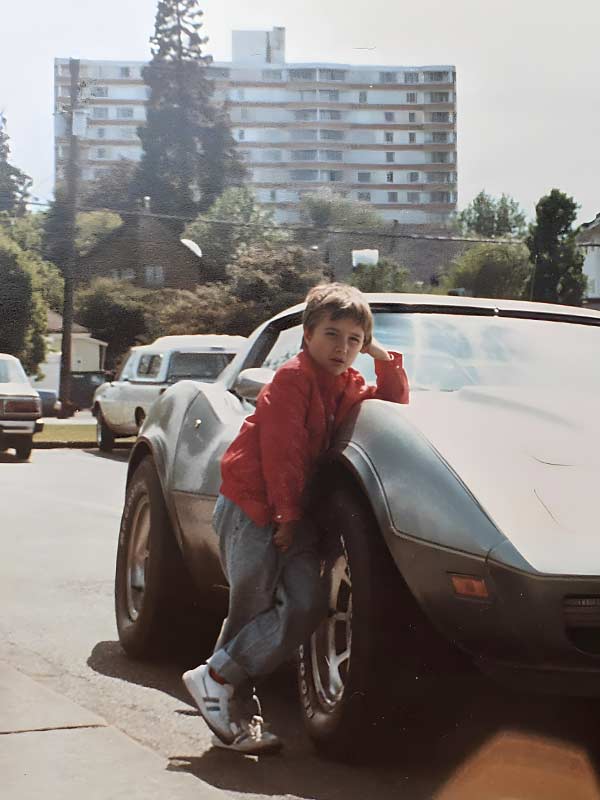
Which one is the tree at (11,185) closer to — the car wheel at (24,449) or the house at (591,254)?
the car wheel at (24,449)

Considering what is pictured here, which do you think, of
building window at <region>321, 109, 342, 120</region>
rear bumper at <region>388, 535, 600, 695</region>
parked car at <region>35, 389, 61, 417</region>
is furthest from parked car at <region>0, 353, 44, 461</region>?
parked car at <region>35, 389, 61, 417</region>

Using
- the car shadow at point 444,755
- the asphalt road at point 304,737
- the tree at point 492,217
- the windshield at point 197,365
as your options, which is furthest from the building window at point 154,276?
the car shadow at point 444,755

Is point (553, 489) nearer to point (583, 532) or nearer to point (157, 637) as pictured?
point (583, 532)

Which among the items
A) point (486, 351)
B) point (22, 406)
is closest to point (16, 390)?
point (22, 406)

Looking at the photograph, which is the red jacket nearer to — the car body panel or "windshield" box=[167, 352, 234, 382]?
the car body panel

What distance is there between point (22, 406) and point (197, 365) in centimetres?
344

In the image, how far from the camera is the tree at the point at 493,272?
1837 inches

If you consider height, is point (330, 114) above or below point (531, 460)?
above

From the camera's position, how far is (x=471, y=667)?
3842 millimetres

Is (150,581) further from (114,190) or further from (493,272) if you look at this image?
(493,272)

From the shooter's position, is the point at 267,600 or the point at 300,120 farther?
the point at 300,120

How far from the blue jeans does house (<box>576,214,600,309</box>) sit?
30.2 meters

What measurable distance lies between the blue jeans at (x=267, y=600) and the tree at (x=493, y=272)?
3940 centimetres

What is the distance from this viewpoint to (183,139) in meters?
54.1
